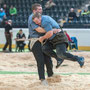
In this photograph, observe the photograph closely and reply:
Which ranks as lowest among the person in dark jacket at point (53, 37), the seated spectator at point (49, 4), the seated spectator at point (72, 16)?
the seated spectator at point (72, 16)

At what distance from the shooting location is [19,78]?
950 centimetres

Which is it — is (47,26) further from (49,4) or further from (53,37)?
(49,4)

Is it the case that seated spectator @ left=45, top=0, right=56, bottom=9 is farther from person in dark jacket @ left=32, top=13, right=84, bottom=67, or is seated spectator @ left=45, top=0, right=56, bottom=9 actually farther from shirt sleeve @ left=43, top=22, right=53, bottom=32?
shirt sleeve @ left=43, top=22, right=53, bottom=32

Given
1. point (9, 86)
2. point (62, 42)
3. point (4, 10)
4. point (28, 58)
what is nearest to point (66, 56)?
point (62, 42)

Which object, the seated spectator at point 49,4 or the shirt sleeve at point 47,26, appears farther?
the seated spectator at point 49,4

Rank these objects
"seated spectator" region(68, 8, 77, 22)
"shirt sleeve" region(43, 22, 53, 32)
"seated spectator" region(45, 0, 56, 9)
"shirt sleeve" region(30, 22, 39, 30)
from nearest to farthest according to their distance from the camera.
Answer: "shirt sleeve" region(43, 22, 53, 32) < "shirt sleeve" region(30, 22, 39, 30) < "seated spectator" region(68, 8, 77, 22) < "seated spectator" region(45, 0, 56, 9)

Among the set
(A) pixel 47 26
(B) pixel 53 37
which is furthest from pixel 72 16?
(A) pixel 47 26

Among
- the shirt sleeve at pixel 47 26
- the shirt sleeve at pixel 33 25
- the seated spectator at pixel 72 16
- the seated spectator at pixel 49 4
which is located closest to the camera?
the shirt sleeve at pixel 47 26

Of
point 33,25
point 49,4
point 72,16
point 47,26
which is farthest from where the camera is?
point 49,4

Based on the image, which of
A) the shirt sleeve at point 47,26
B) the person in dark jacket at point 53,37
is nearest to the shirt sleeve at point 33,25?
the person in dark jacket at point 53,37

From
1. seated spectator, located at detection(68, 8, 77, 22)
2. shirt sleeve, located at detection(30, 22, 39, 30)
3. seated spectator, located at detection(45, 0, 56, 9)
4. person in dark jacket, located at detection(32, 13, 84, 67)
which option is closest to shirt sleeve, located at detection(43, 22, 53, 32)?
person in dark jacket, located at detection(32, 13, 84, 67)

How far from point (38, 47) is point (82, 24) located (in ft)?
50.3

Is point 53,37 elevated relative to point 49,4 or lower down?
elevated

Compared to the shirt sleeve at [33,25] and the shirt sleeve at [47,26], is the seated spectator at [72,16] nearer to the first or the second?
the shirt sleeve at [33,25]
